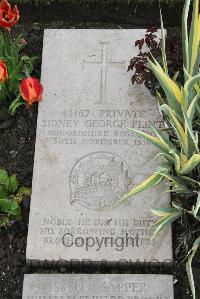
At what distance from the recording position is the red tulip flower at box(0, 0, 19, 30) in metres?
3.02

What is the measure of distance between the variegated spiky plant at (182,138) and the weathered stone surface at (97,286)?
0.71 ft

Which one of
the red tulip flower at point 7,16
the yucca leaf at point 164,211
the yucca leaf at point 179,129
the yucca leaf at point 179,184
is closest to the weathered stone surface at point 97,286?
the yucca leaf at point 164,211

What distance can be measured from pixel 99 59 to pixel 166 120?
631 millimetres

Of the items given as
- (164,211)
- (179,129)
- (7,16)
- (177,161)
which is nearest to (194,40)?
(179,129)

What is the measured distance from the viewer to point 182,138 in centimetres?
264

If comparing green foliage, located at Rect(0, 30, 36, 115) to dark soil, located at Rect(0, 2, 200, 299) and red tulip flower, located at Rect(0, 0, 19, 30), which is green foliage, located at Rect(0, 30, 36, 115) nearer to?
dark soil, located at Rect(0, 2, 200, 299)

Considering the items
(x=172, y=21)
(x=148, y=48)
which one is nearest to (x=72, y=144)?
(x=148, y=48)

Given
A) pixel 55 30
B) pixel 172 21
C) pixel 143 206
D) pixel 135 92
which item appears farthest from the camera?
pixel 172 21

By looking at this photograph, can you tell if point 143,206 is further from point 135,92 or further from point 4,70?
point 4,70

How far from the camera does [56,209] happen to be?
2963mm

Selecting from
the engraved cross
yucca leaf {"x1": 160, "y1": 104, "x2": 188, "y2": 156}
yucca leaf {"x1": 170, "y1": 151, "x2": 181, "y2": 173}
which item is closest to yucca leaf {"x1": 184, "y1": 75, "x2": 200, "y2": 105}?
yucca leaf {"x1": 160, "y1": 104, "x2": 188, "y2": 156}

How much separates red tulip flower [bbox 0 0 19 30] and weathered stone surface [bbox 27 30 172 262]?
1.38ft

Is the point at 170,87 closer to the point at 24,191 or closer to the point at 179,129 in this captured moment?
the point at 179,129

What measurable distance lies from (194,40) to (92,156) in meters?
0.87
